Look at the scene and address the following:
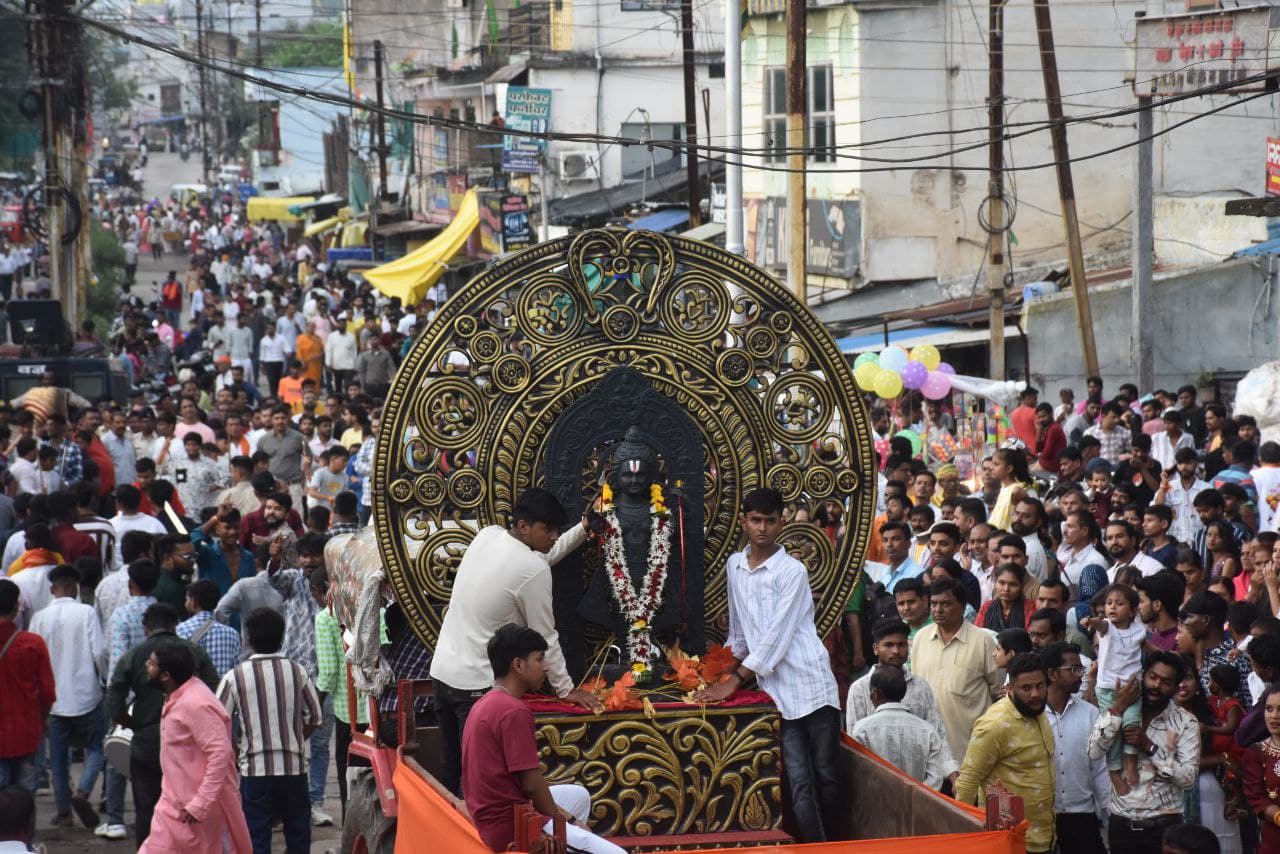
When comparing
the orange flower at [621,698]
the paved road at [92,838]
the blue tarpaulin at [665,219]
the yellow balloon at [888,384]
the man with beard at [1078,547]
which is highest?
the blue tarpaulin at [665,219]

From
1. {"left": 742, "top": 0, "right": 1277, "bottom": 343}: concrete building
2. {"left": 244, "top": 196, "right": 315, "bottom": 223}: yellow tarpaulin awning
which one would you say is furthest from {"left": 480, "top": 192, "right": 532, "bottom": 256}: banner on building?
{"left": 244, "top": 196, "right": 315, "bottom": 223}: yellow tarpaulin awning

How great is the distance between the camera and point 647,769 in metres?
7.84

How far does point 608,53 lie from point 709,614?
1139 inches

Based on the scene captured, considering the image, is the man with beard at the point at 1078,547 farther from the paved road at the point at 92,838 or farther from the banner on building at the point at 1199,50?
the banner on building at the point at 1199,50

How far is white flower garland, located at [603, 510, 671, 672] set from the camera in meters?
8.19

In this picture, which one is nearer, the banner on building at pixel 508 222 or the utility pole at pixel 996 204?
the utility pole at pixel 996 204

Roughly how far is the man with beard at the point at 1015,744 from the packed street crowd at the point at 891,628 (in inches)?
0.5

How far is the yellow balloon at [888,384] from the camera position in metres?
19.2

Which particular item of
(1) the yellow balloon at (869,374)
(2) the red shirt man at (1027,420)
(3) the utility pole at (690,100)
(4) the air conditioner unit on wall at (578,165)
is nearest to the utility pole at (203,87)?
(4) the air conditioner unit on wall at (578,165)

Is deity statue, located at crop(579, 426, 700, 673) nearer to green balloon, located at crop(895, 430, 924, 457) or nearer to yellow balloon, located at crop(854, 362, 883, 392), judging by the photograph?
green balloon, located at crop(895, 430, 924, 457)

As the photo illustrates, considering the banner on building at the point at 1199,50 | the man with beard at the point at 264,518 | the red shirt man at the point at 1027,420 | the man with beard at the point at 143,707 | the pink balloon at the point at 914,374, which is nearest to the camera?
the man with beard at the point at 143,707

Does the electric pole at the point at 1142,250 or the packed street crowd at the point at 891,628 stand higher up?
the electric pole at the point at 1142,250

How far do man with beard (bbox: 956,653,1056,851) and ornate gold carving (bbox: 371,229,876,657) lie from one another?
1215 mm

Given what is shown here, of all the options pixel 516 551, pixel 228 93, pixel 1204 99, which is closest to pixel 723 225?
pixel 1204 99
